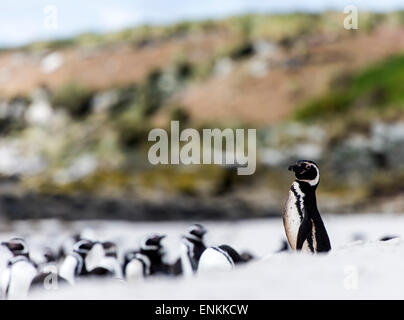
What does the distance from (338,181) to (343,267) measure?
14.4 meters

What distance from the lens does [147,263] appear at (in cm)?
595

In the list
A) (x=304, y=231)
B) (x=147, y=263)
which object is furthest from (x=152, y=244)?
(x=304, y=231)

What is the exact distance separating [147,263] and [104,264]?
422 millimetres

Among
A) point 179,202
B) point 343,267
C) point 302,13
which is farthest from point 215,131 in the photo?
point 343,267

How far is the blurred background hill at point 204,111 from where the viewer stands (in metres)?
17.1

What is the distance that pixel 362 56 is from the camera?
26.1 metres

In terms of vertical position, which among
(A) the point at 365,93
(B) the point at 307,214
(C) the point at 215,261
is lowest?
(C) the point at 215,261

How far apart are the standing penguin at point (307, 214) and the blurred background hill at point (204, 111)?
1085cm

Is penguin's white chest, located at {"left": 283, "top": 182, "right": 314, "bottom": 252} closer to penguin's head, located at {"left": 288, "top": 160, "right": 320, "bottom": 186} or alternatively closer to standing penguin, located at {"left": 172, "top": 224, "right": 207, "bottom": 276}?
penguin's head, located at {"left": 288, "top": 160, "right": 320, "bottom": 186}

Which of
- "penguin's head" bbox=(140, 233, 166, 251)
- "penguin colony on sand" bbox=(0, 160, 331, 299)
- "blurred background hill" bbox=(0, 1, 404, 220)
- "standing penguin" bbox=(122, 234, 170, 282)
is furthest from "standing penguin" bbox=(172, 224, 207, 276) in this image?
"blurred background hill" bbox=(0, 1, 404, 220)

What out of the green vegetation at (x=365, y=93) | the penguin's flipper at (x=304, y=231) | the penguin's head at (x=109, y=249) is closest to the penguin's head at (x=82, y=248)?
the penguin's head at (x=109, y=249)

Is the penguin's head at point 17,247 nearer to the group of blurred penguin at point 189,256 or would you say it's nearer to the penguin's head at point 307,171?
the group of blurred penguin at point 189,256

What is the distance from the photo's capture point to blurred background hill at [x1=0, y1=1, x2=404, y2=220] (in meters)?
Answer: 17.1

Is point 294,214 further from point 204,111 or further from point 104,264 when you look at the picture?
point 204,111
